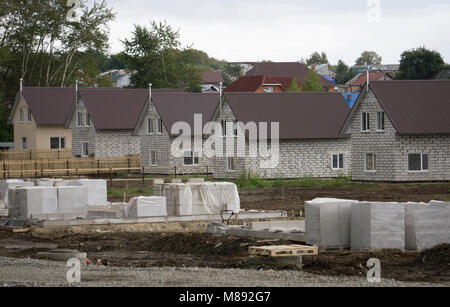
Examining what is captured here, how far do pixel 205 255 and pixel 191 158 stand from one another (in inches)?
1487

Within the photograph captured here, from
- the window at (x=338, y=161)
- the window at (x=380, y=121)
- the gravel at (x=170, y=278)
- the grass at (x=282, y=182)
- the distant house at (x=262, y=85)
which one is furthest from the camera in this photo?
the distant house at (x=262, y=85)

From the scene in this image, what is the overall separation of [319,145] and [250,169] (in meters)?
4.63

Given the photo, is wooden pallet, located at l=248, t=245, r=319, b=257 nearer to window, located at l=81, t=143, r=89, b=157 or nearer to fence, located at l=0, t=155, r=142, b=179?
fence, located at l=0, t=155, r=142, b=179

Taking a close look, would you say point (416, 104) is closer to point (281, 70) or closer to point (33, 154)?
point (33, 154)

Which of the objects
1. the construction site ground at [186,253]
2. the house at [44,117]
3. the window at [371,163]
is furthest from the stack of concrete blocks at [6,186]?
the house at [44,117]

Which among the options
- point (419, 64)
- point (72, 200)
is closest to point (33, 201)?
point (72, 200)

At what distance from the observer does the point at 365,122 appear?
5069 centimetres

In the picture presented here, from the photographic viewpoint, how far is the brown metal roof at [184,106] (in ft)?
198

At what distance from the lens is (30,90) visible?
74750 millimetres

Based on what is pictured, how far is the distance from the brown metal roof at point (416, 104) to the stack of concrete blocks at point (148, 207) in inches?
825

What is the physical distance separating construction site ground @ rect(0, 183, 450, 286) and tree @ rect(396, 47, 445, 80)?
249 feet

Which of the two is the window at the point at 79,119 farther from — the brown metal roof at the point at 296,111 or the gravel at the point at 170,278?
the gravel at the point at 170,278
